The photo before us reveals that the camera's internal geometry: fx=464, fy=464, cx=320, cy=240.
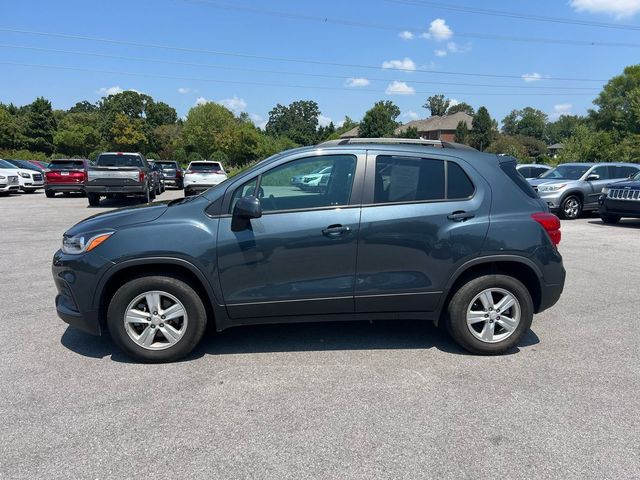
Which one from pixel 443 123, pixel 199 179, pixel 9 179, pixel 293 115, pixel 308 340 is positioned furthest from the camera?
pixel 293 115

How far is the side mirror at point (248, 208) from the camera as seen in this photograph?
12.2 ft

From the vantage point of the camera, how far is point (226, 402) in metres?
3.35

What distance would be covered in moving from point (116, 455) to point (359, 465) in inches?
56.6

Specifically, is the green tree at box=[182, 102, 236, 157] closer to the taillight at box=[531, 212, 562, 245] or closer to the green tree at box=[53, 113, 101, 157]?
the green tree at box=[53, 113, 101, 157]

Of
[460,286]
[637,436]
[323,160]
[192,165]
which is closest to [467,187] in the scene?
[460,286]

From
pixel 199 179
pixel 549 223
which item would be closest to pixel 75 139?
pixel 199 179

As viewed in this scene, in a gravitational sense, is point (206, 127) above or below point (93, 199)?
above

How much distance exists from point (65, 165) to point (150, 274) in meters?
19.9

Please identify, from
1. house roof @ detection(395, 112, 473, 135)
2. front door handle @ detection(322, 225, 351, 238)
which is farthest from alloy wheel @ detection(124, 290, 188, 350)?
house roof @ detection(395, 112, 473, 135)

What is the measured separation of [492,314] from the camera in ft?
13.6

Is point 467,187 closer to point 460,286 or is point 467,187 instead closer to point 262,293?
point 460,286

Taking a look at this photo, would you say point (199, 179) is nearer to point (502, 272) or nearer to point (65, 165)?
point (65, 165)

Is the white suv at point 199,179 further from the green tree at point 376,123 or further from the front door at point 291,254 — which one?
the green tree at point 376,123

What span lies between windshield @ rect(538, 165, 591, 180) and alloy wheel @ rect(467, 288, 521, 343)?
1209 cm
